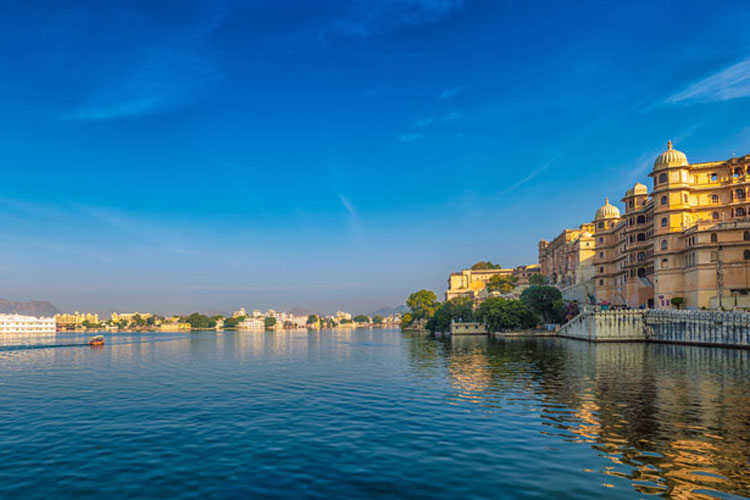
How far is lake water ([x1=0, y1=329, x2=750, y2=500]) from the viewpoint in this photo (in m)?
13.9

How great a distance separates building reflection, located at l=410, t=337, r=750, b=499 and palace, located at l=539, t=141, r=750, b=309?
21901 millimetres

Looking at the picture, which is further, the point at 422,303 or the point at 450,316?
the point at 422,303

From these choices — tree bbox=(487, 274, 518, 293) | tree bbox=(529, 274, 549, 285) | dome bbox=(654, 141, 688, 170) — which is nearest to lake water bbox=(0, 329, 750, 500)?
dome bbox=(654, 141, 688, 170)

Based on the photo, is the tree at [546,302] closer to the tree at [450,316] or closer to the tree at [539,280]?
the tree at [450,316]

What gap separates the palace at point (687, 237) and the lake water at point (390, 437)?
35.3 metres

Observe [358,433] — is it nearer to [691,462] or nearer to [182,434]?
[182,434]

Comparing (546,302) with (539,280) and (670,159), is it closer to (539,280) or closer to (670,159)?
(670,159)

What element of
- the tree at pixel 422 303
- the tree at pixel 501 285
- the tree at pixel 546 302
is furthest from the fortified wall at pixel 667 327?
the tree at pixel 422 303

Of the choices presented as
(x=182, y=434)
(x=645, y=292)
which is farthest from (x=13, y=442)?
(x=645, y=292)

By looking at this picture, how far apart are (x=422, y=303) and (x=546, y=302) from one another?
86946mm

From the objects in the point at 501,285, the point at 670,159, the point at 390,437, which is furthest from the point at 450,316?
the point at 390,437

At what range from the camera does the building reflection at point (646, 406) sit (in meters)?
14.5

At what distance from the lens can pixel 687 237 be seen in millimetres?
70312

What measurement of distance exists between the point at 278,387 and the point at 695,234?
63363 mm
